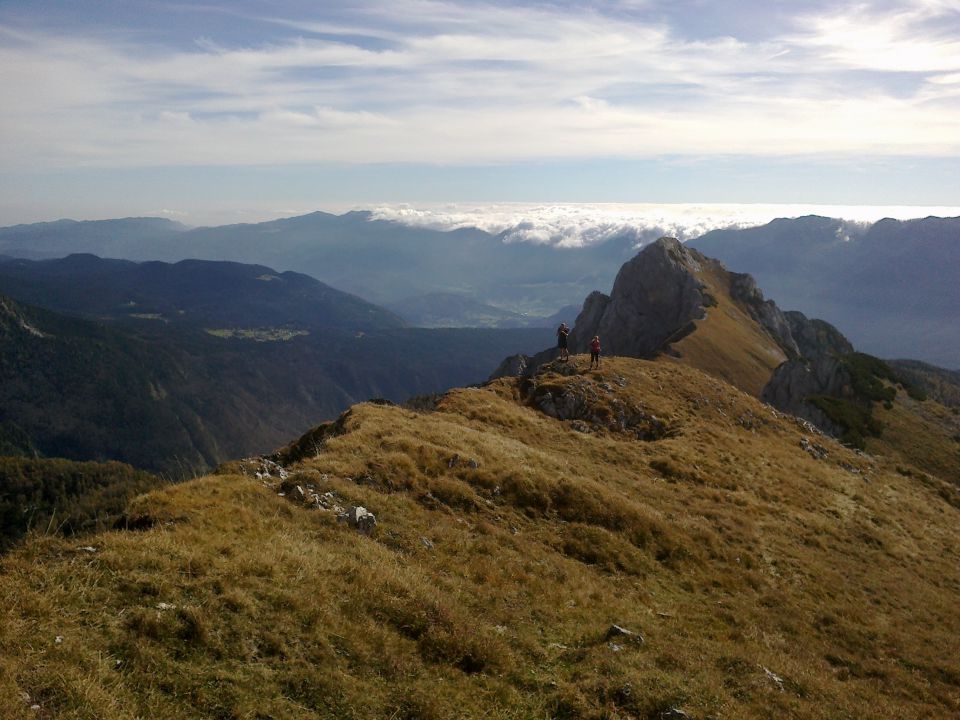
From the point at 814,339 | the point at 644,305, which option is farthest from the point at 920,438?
the point at 814,339

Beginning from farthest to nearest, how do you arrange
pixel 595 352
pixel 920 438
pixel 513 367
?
pixel 513 367 < pixel 920 438 < pixel 595 352

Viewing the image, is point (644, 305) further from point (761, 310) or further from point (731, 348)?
point (761, 310)

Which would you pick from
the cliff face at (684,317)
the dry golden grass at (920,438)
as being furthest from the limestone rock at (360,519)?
the dry golden grass at (920,438)

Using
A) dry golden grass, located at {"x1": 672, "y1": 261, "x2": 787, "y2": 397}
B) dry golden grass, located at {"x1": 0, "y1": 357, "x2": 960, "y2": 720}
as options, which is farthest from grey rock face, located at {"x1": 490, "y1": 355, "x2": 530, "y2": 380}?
dry golden grass, located at {"x1": 0, "y1": 357, "x2": 960, "y2": 720}

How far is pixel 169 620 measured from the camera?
436 inches

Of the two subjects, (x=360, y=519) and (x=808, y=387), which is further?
(x=808, y=387)

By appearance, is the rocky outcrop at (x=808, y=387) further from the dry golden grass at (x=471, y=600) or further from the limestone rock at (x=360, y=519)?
the limestone rock at (x=360, y=519)

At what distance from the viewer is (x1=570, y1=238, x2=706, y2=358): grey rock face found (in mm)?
114375

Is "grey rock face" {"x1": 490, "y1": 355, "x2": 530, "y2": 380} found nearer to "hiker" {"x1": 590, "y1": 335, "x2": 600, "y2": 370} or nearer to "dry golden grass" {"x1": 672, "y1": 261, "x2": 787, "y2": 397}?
"dry golden grass" {"x1": 672, "y1": 261, "x2": 787, "y2": 397}

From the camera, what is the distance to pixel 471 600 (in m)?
16.1

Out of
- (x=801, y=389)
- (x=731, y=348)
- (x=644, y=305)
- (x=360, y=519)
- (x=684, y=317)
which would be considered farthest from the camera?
(x=644, y=305)

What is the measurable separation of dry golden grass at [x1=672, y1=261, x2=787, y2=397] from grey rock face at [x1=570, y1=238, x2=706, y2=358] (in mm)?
5278

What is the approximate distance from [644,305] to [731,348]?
28.3 meters

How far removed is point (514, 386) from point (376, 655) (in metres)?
33.8
